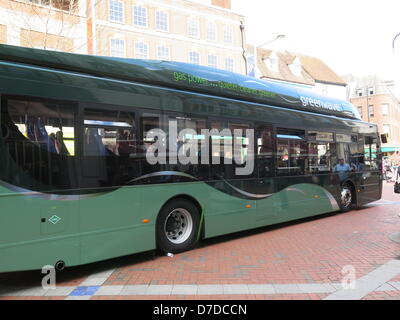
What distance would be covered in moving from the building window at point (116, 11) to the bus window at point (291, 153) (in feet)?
63.4

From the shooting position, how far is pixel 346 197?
1099 centimetres

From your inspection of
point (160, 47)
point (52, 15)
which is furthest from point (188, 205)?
point (160, 47)

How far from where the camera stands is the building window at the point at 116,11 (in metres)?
23.8

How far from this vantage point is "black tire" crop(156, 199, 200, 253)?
19.9ft

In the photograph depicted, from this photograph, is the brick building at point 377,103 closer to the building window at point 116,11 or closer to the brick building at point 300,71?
the brick building at point 300,71

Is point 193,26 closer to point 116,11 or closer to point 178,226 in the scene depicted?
point 116,11

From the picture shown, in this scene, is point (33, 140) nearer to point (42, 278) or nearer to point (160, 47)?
point (42, 278)

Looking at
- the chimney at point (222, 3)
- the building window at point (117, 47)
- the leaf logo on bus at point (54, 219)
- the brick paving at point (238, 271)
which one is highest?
the chimney at point (222, 3)

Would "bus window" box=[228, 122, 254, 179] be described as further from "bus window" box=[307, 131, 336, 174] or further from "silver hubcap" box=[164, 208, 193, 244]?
"bus window" box=[307, 131, 336, 174]

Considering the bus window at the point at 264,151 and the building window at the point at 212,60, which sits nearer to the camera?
the bus window at the point at 264,151

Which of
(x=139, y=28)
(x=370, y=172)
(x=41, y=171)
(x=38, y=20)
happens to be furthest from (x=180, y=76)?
(x=139, y=28)

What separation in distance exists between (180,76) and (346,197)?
7.08 metres

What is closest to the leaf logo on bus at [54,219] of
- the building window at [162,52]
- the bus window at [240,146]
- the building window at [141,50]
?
the bus window at [240,146]
